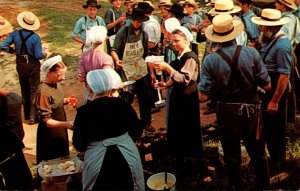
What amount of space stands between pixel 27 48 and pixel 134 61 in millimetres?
2202

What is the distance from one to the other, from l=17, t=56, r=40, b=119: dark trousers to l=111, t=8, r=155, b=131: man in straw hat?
186 cm

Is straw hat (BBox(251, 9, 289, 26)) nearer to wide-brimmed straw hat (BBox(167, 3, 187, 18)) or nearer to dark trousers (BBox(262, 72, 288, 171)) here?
dark trousers (BBox(262, 72, 288, 171))

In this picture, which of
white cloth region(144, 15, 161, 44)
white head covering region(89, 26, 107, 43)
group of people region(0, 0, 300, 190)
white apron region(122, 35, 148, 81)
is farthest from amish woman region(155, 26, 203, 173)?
white cloth region(144, 15, 161, 44)

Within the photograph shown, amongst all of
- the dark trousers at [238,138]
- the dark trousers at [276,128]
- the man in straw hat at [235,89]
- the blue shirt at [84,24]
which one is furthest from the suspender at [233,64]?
the blue shirt at [84,24]

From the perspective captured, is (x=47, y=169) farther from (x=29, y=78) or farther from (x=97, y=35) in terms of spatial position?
(x=29, y=78)

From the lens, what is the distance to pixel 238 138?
4.68 metres

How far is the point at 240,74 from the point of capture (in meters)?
4.43

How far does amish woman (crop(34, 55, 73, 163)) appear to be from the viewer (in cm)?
486

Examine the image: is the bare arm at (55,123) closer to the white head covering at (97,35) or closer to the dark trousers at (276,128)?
the white head covering at (97,35)

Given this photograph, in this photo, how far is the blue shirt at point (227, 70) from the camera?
14.5ft

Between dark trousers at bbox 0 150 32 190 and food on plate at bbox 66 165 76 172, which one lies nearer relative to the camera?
dark trousers at bbox 0 150 32 190

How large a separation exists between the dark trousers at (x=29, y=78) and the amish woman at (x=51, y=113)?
2995 millimetres

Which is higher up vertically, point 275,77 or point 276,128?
point 275,77

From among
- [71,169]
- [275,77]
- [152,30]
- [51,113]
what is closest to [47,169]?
[71,169]
